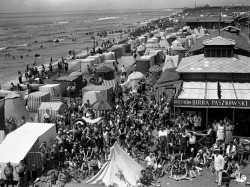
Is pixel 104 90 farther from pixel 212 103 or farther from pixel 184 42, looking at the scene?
pixel 184 42

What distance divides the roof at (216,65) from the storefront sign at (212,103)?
2884mm

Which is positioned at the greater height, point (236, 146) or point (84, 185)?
point (236, 146)

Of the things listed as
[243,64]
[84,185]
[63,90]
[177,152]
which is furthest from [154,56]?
[84,185]

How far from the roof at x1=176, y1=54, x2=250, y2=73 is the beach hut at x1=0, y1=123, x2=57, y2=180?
814 cm

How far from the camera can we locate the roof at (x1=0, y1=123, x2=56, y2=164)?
12.8 meters

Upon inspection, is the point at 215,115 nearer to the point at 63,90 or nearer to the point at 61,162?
the point at 61,162

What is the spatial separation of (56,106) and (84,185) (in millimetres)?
7750

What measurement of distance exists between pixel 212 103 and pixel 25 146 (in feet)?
26.6

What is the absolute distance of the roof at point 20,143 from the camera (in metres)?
12.8

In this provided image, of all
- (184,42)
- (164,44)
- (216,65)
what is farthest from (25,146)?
(164,44)

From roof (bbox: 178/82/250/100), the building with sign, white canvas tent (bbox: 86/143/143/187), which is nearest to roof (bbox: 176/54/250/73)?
the building with sign

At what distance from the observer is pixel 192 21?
78.4 m

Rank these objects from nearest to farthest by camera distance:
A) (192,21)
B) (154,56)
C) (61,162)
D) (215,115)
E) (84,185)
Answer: (84,185) < (61,162) < (215,115) < (154,56) < (192,21)

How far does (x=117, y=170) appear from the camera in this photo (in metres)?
12.1
